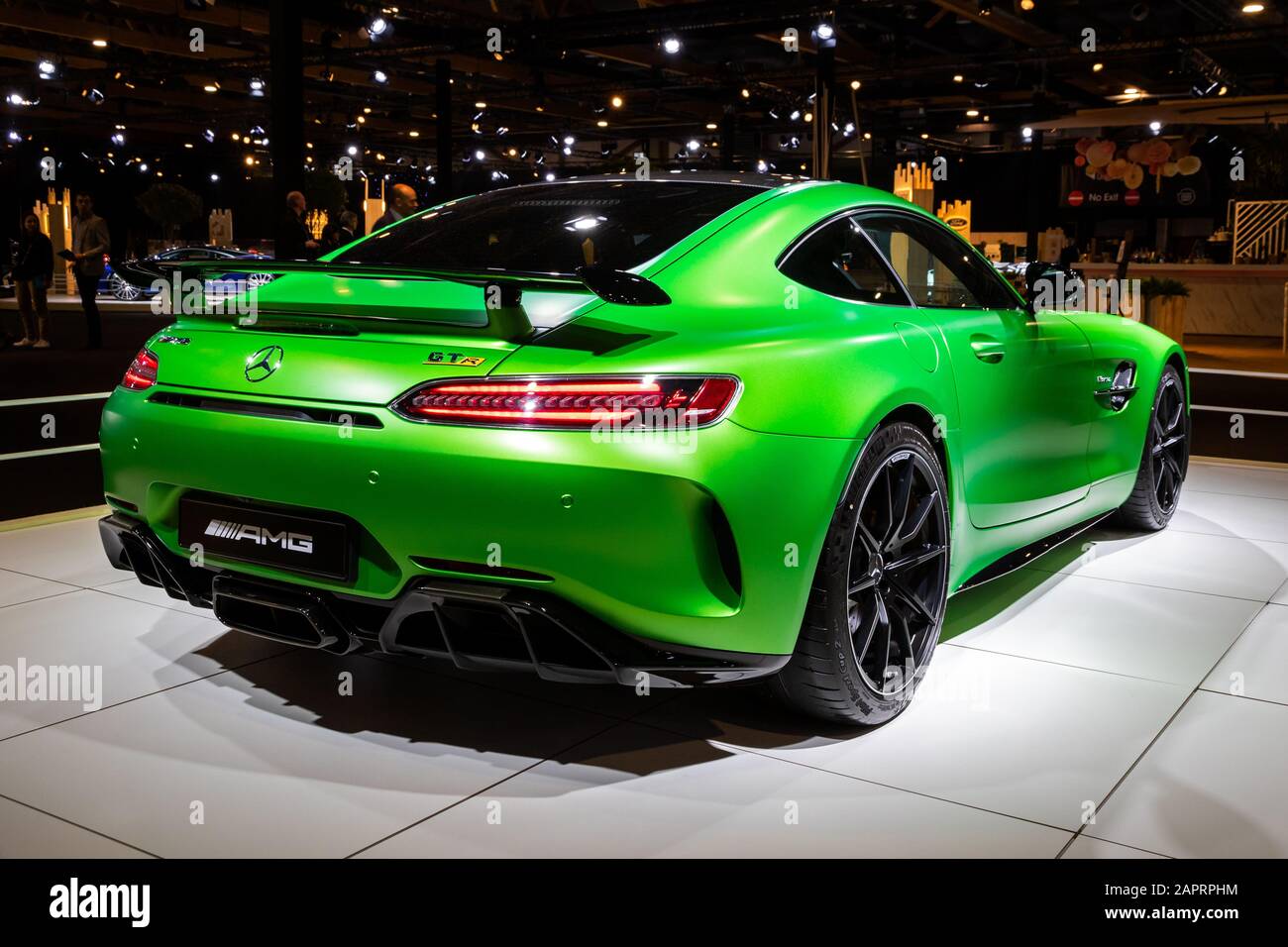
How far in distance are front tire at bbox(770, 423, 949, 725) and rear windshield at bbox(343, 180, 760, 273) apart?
728 mm

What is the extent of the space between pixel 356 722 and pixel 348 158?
116 feet

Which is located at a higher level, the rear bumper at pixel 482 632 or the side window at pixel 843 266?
the side window at pixel 843 266

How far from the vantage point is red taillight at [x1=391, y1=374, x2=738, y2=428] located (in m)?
2.29

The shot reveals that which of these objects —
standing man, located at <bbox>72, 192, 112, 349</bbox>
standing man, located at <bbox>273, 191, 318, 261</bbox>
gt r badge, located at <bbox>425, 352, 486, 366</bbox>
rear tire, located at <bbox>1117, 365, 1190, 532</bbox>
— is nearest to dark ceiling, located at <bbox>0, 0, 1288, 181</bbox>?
standing man, located at <bbox>72, 192, 112, 349</bbox>

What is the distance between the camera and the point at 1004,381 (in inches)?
135

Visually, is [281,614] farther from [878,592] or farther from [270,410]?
[878,592]

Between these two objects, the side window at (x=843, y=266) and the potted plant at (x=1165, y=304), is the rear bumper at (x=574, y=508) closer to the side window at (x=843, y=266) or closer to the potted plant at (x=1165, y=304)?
the side window at (x=843, y=266)

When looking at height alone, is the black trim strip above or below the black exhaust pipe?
above

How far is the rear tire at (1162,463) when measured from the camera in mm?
4867

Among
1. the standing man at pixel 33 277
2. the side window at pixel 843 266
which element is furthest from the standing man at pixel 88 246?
the side window at pixel 843 266

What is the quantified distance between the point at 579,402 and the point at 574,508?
8.0 inches

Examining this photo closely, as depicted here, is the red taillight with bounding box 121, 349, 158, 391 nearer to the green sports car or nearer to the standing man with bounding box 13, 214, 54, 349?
the green sports car

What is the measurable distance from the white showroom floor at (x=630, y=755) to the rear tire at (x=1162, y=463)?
1.19 m

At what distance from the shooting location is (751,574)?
7.82ft
